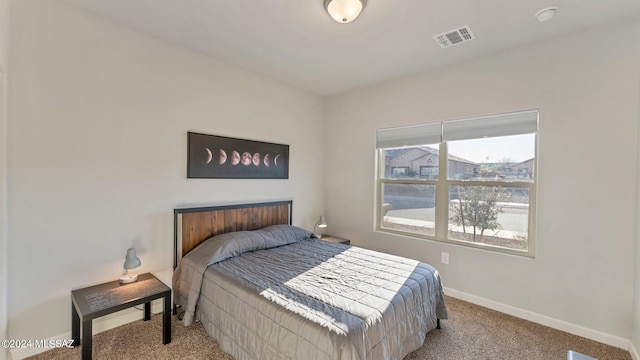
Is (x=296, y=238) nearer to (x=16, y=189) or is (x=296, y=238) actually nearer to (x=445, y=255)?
(x=445, y=255)

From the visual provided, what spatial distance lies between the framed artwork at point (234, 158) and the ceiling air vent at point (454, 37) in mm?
2150

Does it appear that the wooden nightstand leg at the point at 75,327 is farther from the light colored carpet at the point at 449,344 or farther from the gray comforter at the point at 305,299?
the gray comforter at the point at 305,299

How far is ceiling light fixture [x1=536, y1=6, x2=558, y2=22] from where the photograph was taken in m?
1.97

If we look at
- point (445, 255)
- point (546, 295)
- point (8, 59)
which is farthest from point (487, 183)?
point (8, 59)

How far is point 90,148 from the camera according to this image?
6.97 ft

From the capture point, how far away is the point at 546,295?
7.89 feet

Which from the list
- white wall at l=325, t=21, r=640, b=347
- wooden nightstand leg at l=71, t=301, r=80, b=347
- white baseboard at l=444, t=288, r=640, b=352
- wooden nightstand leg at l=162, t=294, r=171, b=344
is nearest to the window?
white wall at l=325, t=21, r=640, b=347

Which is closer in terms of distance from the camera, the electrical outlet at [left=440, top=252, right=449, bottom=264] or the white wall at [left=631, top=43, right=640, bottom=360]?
the white wall at [left=631, top=43, right=640, bottom=360]

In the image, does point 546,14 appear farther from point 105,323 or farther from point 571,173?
point 105,323

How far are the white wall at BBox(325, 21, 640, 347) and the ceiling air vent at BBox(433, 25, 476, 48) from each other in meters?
0.49

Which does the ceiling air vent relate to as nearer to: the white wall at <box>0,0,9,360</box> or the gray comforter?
the gray comforter

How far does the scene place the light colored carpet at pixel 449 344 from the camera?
1.93 meters

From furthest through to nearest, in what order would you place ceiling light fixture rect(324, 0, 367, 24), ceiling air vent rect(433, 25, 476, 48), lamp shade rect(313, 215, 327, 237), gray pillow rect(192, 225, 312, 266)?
lamp shade rect(313, 215, 327, 237)
gray pillow rect(192, 225, 312, 266)
ceiling air vent rect(433, 25, 476, 48)
ceiling light fixture rect(324, 0, 367, 24)

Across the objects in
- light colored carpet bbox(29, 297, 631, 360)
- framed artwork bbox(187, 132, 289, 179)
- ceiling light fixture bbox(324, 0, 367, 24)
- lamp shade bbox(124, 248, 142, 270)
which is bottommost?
light colored carpet bbox(29, 297, 631, 360)
